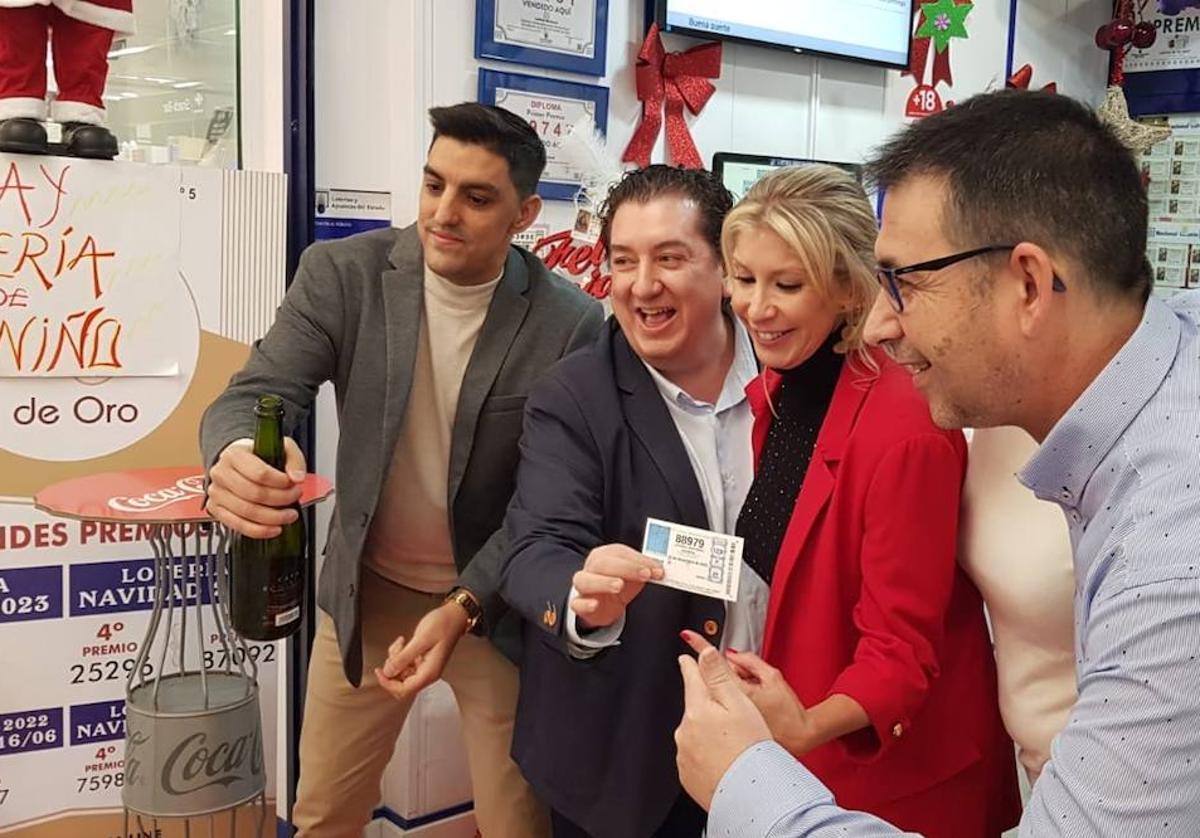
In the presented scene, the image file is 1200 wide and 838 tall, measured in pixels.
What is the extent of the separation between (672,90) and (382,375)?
161cm

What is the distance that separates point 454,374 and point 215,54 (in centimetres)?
117

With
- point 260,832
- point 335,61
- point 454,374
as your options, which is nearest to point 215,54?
point 335,61

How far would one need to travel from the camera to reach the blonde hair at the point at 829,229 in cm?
151

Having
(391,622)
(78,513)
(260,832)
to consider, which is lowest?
(260,832)

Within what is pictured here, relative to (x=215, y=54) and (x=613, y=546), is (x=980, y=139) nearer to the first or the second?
(x=613, y=546)

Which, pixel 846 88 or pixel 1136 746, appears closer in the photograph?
pixel 1136 746

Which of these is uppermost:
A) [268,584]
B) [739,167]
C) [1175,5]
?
[1175,5]

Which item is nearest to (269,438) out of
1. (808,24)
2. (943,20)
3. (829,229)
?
(829,229)

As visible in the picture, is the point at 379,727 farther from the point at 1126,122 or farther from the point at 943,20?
the point at 1126,122

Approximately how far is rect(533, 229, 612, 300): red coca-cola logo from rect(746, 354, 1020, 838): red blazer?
159cm

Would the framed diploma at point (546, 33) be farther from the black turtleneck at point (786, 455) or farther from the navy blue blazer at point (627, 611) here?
the black turtleneck at point (786, 455)

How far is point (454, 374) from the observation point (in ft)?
7.00

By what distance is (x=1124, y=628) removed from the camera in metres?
0.87

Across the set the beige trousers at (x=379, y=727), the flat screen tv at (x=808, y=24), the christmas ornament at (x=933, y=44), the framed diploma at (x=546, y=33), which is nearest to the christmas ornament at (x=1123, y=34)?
the christmas ornament at (x=933, y=44)
